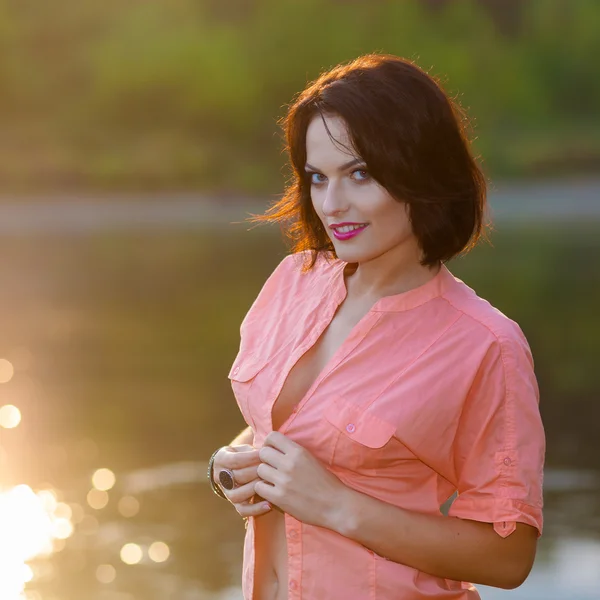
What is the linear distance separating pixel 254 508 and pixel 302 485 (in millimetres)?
132

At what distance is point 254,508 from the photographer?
1.67 meters

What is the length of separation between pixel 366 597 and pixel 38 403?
209 inches

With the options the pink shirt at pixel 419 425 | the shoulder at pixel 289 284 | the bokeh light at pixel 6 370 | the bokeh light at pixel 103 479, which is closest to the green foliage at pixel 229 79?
the bokeh light at pixel 6 370

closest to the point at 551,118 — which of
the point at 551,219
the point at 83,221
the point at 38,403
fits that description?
the point at 551,219

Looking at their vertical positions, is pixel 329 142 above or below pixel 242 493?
above

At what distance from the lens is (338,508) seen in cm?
156

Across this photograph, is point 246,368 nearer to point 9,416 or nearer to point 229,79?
point 9,416

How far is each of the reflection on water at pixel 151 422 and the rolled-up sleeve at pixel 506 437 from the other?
2.32 m

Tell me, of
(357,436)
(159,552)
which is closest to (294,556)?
(357,436)

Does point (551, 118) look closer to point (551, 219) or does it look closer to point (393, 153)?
point (551, 219)

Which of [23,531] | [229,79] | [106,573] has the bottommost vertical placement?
[106,573]

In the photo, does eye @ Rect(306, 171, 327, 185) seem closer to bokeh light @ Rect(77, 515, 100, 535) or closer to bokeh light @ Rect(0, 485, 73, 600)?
bokeh light @ Rect(0, 485, 73, 600)

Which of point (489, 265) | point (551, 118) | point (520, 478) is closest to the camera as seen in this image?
point (520, 478)

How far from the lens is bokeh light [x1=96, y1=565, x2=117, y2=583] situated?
402 centimetres
